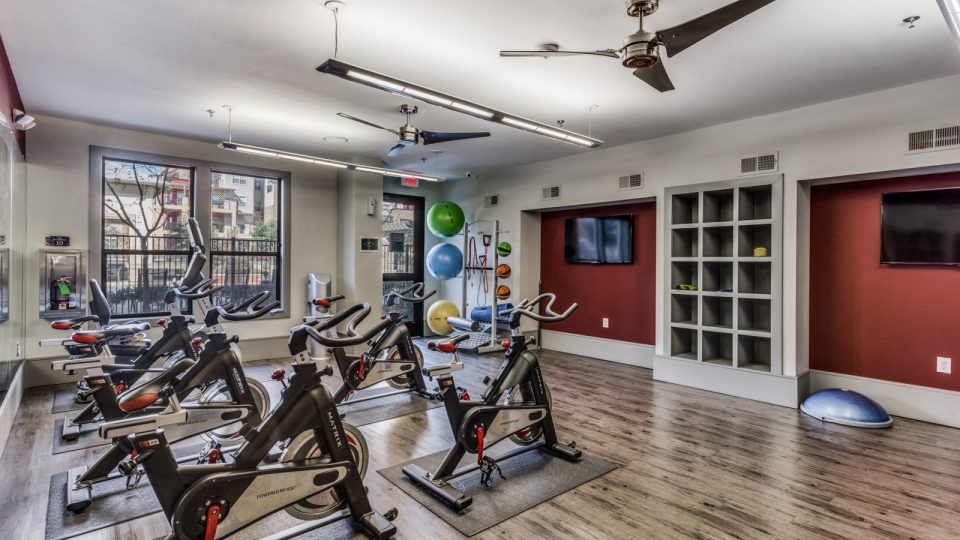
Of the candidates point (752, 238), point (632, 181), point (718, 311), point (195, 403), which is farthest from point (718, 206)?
point (195, 403)

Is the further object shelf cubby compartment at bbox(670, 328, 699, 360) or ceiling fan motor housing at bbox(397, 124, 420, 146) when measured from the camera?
shelf cubby compartment at bbox(670, 328, 699, 360)

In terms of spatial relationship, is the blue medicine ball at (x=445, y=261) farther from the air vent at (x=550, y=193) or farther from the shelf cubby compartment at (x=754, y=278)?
the shelf cubby compartment at (x=754, y=278)

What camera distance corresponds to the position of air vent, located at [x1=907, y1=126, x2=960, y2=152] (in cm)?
390

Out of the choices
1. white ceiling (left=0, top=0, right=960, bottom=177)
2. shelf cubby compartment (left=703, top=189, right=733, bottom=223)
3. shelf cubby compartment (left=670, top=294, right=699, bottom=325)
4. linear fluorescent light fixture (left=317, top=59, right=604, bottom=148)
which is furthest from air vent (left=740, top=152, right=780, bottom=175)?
linear fluorescent light fixture (left=317, top=59, right=604, bottom=148)

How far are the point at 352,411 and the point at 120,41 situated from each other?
3.34 metres

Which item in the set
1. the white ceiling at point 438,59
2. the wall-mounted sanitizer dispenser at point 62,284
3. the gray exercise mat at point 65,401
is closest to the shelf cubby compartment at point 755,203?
the white ceiling at point 438,59

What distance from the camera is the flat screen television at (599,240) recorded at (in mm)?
6637

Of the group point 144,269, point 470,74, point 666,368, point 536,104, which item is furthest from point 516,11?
point 144,269

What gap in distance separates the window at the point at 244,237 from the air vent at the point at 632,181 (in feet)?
15.6

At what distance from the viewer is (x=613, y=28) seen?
3125 millimetres

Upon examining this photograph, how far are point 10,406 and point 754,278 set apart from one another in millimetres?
7095

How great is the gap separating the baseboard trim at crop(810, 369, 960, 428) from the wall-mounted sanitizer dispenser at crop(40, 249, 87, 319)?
26.2ft

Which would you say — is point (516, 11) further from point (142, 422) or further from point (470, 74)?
point (142, 422)

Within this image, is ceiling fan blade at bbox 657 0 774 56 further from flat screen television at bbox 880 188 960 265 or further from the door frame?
the door frame
